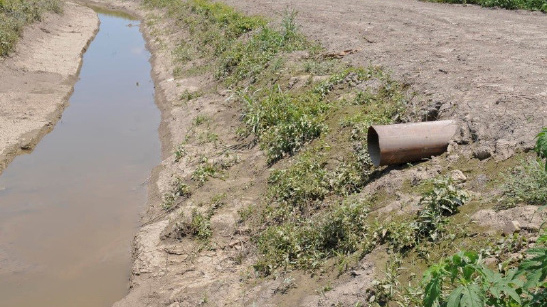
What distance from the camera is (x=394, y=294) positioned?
Result: 16.3 ft

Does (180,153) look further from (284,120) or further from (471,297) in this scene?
(471,297)

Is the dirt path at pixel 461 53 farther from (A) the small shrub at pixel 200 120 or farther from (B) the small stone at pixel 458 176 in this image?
(A) the small shrub at pixel 200 120

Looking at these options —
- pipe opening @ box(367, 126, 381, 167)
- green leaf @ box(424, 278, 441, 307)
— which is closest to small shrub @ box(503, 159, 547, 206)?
pipe opening @ box(367, 126, 381, 167)

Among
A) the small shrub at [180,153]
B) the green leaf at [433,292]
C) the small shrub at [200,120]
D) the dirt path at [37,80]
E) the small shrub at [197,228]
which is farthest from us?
the dirt path at [37,80]

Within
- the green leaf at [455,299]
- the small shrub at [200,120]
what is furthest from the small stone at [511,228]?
the small shrub at [200,120]

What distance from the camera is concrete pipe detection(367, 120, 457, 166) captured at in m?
6.68

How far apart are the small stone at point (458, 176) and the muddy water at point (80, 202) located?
161 inches

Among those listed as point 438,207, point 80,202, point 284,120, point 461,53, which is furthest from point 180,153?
point 438,207

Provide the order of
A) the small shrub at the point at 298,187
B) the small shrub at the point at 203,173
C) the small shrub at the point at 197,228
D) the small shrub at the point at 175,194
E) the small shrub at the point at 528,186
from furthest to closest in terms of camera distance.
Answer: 1. the small shrub at the point at 203,173
2. the small shrub at the point at 175,194
3. the small shrub at the point at 197,228
4. the small shrub at the point at 298,187
5. the small shrub at the point at 528,186

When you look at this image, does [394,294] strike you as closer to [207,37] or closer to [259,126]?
[259,126]

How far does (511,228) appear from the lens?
4.94m

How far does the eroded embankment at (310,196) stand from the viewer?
18.0 ft

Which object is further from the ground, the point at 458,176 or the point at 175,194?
the point at 458,176

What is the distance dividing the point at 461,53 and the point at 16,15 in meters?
15.9
